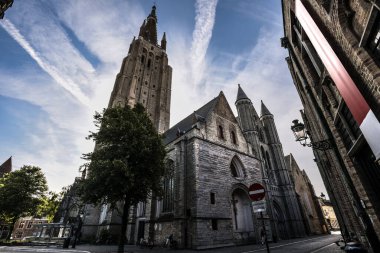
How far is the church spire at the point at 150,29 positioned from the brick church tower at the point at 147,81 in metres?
0.66

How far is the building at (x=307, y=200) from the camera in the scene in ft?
101

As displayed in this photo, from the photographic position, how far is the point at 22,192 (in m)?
23.0

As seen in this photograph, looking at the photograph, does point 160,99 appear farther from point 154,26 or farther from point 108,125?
point 154,26

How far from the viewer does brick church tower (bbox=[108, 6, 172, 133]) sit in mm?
31800

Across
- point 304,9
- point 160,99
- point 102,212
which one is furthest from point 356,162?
point 160,99

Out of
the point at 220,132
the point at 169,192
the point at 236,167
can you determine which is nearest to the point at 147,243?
the point at 169,192

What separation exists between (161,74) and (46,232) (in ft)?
104

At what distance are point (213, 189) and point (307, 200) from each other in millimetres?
29341

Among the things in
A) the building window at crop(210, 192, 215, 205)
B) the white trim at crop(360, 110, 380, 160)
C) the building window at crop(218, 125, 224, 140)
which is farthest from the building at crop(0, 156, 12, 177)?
the white trim at crop(360, 110, 380, 160)

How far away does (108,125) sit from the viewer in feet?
42.5

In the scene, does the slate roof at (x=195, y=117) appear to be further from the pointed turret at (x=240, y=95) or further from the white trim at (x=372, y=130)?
the white trim at (x=372, y=130)

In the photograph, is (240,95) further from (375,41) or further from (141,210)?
(375,41)

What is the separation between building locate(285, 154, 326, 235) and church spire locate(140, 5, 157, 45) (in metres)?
40.5

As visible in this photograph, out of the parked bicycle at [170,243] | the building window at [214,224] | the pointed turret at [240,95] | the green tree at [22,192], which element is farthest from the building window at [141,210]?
the pointed turret at [240,95]
